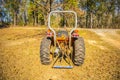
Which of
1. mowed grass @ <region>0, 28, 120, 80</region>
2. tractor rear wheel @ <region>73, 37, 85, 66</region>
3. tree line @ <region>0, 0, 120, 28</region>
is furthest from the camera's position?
tree line @ <region>0, 0, 120, 28</region>

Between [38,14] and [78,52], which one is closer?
[78,52]

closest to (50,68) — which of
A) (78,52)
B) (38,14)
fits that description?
(78,52)

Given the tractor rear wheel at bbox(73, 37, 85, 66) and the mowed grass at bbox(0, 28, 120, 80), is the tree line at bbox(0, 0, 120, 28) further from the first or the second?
the tractor rear wheel at bbox(73, 37, 85, 66)

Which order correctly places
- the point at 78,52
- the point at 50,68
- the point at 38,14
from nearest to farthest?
the point at 78,52 < the point at 50,68 < the point at 38,14

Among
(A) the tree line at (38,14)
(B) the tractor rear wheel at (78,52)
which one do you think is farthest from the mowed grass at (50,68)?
(A) the tree line at (38,14)

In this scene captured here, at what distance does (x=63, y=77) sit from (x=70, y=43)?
15.4ft

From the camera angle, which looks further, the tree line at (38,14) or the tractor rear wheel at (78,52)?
the tree line at (38,14)

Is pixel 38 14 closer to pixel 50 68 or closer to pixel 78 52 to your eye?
pixel 50 68

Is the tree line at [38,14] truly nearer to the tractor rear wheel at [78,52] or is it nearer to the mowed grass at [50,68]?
the mowed grass at [50,68]

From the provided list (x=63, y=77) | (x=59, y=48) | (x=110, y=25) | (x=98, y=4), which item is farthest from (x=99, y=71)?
(x=110, y=25)

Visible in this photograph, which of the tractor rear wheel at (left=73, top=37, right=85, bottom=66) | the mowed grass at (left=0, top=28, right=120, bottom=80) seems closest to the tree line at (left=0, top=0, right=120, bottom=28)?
the mowed grass at (left=0, top=28, right=120, bottom=80)

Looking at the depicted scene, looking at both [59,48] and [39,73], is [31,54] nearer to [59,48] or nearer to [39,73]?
[39,73]

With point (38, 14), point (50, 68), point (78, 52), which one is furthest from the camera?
point (38, 14)

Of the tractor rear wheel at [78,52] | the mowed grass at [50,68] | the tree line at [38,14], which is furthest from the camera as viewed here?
the tree line at [38,14]
